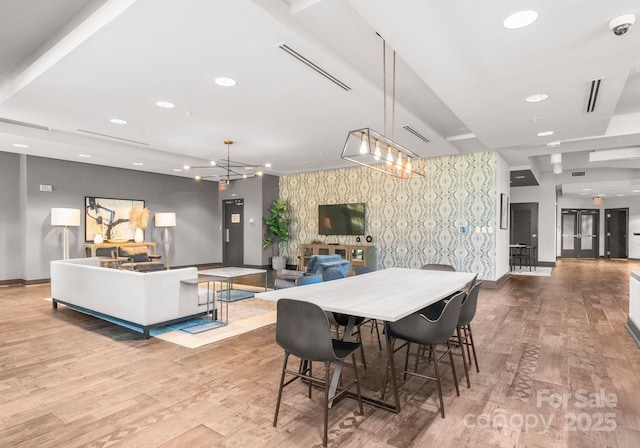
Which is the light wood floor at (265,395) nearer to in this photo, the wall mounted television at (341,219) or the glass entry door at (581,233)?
the wall mounted television at (341,219)

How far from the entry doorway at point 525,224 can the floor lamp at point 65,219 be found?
12958 mm

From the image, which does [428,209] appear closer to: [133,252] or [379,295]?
[379,295]

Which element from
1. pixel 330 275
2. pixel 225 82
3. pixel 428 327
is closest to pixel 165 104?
pixel 225 82

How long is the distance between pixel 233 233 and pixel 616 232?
15.7 meters

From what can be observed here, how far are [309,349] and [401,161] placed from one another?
2.36 meters

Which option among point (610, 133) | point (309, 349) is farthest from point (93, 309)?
point (610, 133)

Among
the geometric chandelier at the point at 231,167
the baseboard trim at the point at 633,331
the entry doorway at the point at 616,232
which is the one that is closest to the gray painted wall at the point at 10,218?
the geometric chandelier at the point at 231,167

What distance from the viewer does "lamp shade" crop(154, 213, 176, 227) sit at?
9.31 meters

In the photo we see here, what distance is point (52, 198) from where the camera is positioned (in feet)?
26.3

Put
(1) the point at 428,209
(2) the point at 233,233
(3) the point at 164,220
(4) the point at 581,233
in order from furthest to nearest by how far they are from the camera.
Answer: (4) the point at 581,233 → (2) the point at 233,233 → (3) the point at 164,220 → (1) the point at 428,209

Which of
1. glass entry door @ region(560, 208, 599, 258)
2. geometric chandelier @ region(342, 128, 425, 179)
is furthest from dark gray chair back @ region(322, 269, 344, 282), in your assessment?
glass entry door @ region(560, 208, 599, 258)

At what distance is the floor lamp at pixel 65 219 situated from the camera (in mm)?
7383

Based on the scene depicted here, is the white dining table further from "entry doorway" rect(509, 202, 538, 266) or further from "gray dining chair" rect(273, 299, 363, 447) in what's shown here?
"entry doorway" rect(509, 202, 538, 266)

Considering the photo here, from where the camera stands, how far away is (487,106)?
14.3 feet
